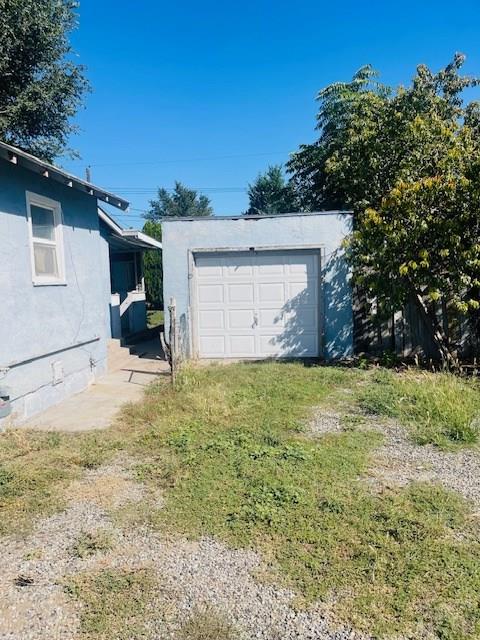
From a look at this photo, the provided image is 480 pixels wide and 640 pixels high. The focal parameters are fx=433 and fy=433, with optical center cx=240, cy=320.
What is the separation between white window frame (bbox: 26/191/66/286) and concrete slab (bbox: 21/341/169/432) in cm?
186

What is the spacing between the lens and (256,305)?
31.0 feet

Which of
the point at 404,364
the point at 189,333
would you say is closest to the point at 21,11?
the point at 189,333

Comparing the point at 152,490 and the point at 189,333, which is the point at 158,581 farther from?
the point at 189,333

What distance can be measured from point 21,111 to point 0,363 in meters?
10.0

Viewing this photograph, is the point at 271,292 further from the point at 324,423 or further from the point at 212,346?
the point at 324,423

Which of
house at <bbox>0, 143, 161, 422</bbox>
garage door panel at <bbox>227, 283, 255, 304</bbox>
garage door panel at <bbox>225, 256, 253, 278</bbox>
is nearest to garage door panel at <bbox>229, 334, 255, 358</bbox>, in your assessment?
garage door panel at <bbox>227, 283, 255, 304</bbox>

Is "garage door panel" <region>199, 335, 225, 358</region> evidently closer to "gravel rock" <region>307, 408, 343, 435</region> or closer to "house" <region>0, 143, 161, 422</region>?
"house" <region>0, 143, 161, 422</region>

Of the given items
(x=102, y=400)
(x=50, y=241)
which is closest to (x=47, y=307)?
(x=50, y=241)

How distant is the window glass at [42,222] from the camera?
6371mm

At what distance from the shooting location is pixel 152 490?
372 cm

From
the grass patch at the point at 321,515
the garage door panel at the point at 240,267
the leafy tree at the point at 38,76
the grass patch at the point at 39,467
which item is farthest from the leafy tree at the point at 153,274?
the grass patch at the point at 39,467

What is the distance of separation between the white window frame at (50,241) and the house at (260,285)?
8.76 feet

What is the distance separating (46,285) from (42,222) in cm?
99

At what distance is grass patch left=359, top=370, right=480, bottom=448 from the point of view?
478 centimetres
